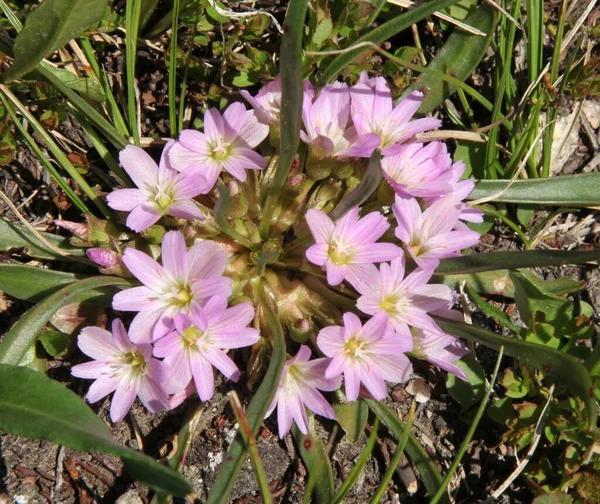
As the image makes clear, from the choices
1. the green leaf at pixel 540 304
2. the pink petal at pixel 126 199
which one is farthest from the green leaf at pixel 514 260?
the pink petal at pixel 126 199

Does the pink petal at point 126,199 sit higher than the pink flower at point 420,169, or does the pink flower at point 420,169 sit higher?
the pink flower at point 420,169

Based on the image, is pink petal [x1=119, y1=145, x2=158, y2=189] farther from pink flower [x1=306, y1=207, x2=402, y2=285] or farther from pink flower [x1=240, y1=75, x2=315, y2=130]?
pink flower [x1=306, y1=207, x2=402, y2=285]

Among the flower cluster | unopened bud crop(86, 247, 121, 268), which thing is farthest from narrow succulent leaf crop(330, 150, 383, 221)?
unopened bud crop(86, 247, 121, 268)

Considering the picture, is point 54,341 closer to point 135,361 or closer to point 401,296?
point 135,361

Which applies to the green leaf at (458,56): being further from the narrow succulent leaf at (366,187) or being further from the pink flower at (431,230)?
the narrow succulent leaf at (366,187)

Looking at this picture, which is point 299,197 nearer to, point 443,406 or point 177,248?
point 177,248

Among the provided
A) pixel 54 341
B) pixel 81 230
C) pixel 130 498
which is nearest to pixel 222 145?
pixel 81 230
